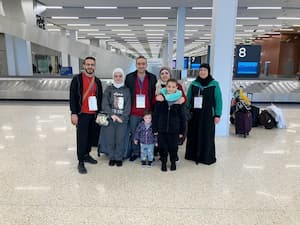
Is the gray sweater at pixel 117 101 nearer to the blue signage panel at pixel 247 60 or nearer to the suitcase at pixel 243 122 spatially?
the suitcase at pixel 243 122

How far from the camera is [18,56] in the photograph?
50.5 feet

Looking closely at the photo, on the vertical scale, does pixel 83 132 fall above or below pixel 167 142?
above

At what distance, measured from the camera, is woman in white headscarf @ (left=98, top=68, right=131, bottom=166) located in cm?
416

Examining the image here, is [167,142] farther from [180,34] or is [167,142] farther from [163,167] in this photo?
[180,34]

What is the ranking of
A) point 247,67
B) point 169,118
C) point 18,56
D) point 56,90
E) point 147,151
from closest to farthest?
point 169,118, point 147,151, point 56,90, point 247,67, point 18,56

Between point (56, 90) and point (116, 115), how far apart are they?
8.72 m

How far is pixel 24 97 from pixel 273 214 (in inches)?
448

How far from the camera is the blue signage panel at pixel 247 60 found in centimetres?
1312

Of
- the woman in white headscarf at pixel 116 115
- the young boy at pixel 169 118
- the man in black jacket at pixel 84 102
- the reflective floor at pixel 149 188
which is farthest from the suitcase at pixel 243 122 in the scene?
the man in black jacket at pixel 84 102

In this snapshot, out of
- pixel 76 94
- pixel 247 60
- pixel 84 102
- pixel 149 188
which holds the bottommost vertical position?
pixel 149 188

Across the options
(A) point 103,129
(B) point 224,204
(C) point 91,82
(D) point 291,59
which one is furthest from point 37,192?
(D) point 291,59

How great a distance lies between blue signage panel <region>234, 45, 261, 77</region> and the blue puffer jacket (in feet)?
34.7

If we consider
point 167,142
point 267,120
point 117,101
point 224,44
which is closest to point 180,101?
point 167,142

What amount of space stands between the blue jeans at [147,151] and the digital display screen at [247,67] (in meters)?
11.3
